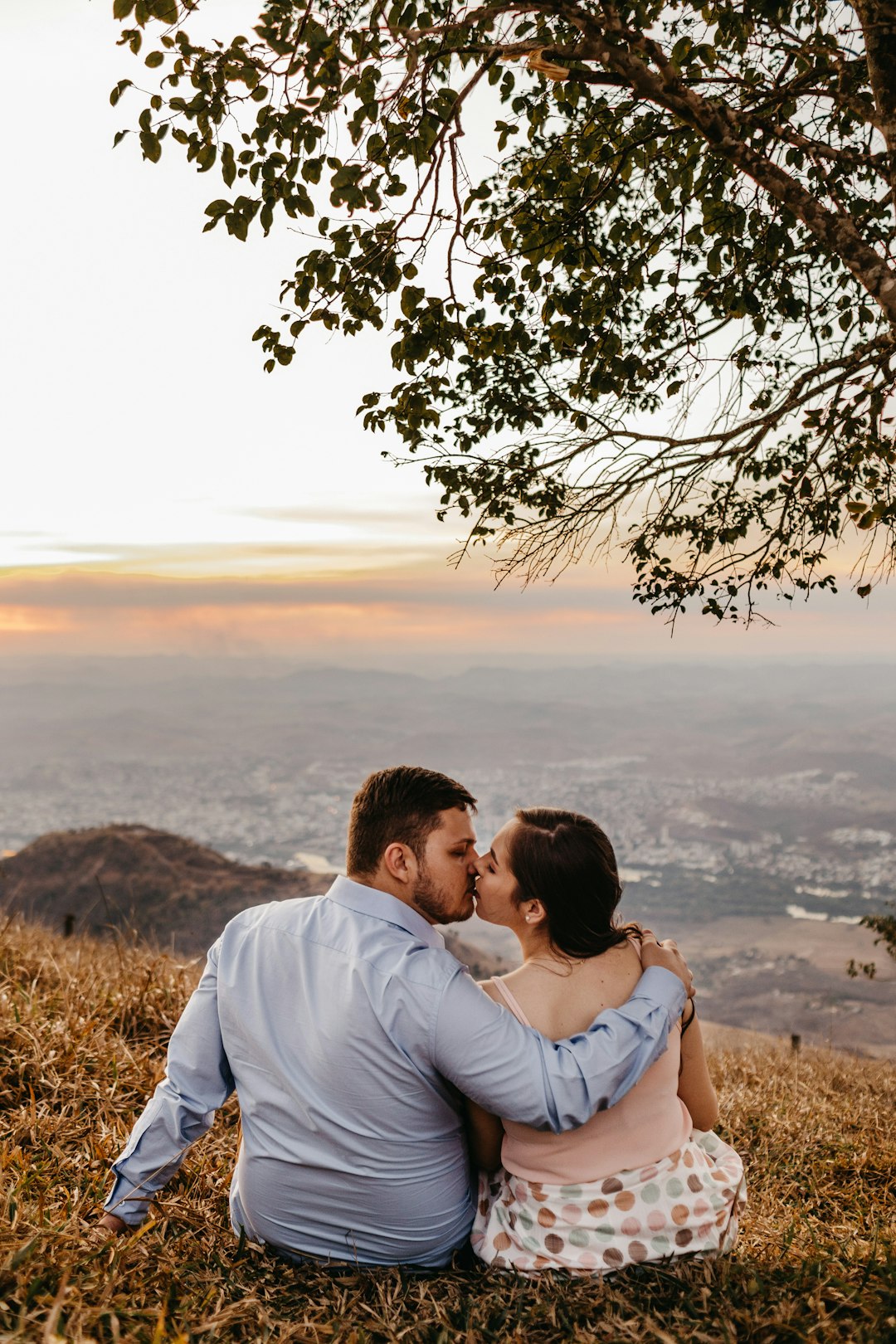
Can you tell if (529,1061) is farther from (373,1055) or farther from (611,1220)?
(611,1220)

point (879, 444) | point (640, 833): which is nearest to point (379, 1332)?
point (879, 444)

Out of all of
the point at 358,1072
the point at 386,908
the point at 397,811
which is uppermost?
the point at 397,811

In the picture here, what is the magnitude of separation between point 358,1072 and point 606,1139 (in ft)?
2.72

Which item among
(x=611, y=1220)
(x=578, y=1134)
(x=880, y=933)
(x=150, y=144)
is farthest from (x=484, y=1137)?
(x=880, y=933)

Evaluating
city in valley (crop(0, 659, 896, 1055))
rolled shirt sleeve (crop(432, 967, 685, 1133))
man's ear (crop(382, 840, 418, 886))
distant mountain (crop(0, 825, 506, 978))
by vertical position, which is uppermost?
man's ear (crop(382, 840, 418, 886))

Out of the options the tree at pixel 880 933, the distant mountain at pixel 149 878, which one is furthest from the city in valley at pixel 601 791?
the tree at pixel 880 933

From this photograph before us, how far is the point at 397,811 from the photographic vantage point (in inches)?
110

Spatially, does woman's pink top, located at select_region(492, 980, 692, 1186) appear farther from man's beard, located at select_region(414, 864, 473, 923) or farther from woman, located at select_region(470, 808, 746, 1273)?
man's beard, located at select_region(414, 864, 473, 923)

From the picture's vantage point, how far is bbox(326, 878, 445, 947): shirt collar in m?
2.76

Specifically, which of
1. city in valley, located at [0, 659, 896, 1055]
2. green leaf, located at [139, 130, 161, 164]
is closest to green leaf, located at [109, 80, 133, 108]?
green leaf, located at [139, 130, 161, 164]

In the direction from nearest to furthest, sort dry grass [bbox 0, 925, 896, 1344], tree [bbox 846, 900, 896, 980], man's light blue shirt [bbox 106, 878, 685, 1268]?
1. dry grass [bbox 0, 925, 896, 1344]
2. man's light blue shirt [bbox 106, 878, 685, 1268]
3. tree [bbox 846, 900, 896, 980]

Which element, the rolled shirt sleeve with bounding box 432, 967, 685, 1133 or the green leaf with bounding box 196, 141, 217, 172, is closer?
the rolled shirt sleeve with bounding box 432, 967, 685, 1133

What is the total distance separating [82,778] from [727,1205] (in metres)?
166

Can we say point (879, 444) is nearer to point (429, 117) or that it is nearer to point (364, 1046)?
point (429, 117)
